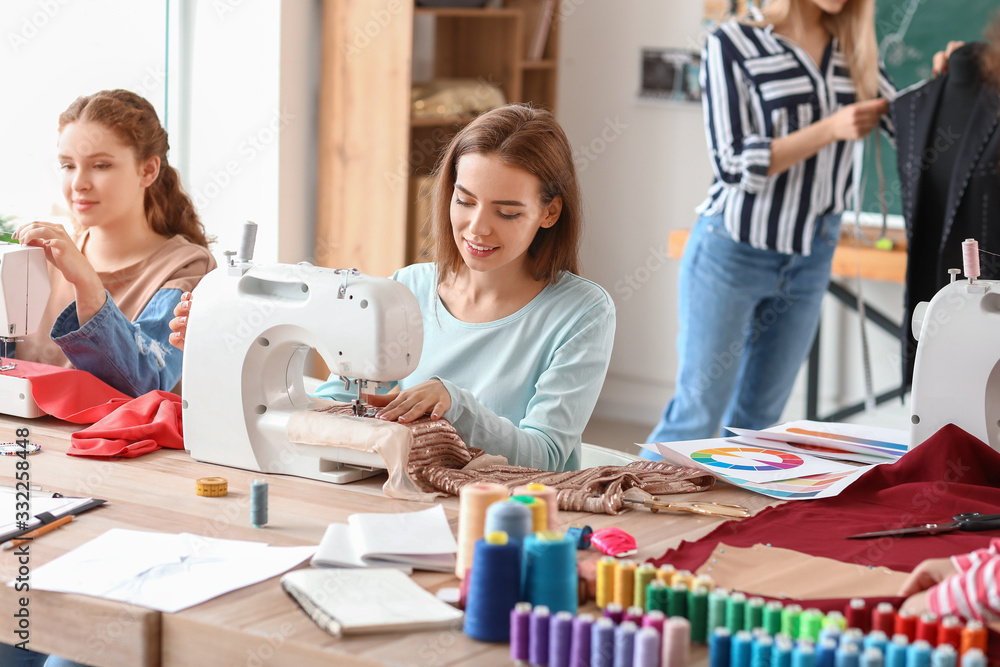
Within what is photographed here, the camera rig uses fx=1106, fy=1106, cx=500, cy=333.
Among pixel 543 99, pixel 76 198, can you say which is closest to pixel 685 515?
pixel 76 198

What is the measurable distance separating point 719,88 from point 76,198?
5.19 ft

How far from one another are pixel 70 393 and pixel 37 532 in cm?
62

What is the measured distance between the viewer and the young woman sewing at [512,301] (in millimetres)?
1806

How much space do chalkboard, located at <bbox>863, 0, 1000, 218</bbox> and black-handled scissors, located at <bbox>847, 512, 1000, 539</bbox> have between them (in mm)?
3033

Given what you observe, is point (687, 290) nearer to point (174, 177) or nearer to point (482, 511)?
point (174, 177)

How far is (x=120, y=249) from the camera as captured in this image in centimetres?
224

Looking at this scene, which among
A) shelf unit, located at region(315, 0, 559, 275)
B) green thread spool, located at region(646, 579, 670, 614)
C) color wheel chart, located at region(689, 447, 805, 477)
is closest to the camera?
green thread spool, located at region(646, 579, 670, 614)

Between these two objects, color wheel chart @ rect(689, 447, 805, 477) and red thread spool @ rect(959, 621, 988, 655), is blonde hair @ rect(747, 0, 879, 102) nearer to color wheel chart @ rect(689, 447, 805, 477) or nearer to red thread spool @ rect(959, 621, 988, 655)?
color wheel chart @ rect(689, 447, 805, 477)

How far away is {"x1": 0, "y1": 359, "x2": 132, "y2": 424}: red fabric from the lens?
6.03 ft

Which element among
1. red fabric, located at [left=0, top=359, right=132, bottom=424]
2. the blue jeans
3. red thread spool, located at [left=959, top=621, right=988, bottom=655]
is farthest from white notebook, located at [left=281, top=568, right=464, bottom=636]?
the blue jeans

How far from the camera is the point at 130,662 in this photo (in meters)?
1.09

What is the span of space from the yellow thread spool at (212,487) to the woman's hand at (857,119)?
1.85 metres

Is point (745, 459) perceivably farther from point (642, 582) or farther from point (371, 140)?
point (371, 140)

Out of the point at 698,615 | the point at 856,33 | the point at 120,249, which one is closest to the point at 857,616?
the point at 698,615
